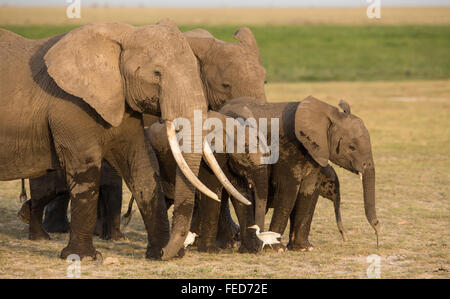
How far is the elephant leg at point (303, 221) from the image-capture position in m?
9.34

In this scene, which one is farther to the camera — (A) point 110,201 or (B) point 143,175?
(A) point 110,201

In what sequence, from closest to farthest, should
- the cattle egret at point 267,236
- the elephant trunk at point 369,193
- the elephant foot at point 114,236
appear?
the cattle egret at point 267,236 < the elephant trunk at point 369,193 < the elephant foot at point 114,236

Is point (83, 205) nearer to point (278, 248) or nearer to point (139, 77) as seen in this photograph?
point (139, 77)

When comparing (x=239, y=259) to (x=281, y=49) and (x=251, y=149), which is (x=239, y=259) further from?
(x=281, y=49)

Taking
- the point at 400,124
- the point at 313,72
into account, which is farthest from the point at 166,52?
the point at 313,72

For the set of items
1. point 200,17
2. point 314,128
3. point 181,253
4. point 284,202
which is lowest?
point 200,17

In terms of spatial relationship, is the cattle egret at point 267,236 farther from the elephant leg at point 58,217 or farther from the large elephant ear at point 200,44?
the elephant leg at point 58,217

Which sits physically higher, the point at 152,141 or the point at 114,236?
the point at 152,141

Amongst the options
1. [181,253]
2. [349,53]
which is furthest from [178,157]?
[349,53]

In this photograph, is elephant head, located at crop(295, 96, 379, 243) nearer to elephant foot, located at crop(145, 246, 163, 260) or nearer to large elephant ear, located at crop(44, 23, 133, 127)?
elephant foot, located at crop(145, 246, 163, 260)

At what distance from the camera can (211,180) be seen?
901 cm

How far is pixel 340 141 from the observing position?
9273 mm

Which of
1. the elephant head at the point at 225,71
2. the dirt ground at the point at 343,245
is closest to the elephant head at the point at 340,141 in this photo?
the dirt ground at the point at 343,245

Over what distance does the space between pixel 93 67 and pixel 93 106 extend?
385 mm
